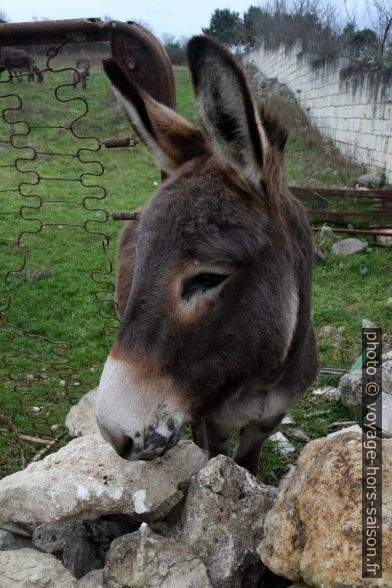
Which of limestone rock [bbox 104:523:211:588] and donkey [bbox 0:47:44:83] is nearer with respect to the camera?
limestone rock [bbox 104:523:211:588]

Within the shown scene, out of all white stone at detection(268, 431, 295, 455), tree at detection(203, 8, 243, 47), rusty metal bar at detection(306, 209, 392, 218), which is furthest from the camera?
tree at detection(203, 8, 243, 47)

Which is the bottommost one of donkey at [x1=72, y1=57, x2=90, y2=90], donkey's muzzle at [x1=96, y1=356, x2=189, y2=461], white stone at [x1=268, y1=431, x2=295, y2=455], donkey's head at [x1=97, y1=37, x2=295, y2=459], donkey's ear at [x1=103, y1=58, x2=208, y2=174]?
white stone at [x1=268, y1=431, x2=295, y2=455]

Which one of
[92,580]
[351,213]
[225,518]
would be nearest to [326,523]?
[225,518]

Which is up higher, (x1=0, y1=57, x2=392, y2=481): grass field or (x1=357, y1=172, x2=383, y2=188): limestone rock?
(x1=357, y1=172, x2=383, y2=188): limestone rock

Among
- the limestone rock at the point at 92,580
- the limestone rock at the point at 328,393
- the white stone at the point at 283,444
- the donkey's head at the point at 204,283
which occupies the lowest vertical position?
the white stone at the point at 283,444

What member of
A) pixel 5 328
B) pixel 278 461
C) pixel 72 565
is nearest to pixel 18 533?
pixel 72 565

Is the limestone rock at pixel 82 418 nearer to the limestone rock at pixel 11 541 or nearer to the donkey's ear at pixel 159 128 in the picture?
the limestone rock at pixel 11 541

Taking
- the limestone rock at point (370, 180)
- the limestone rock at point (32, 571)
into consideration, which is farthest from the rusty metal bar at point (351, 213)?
the limestone rock at point (32, 571)

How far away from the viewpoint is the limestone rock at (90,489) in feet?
7.40

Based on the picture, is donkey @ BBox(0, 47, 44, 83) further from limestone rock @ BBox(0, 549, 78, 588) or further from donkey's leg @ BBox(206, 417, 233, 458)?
limestone rock @ BBox(0, 549, 78, 588)

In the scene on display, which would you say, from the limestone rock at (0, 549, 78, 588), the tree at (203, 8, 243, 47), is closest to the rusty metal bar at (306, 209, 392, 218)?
the limestone rock at (0, 549, 78, 588)

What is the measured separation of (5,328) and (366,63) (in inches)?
418

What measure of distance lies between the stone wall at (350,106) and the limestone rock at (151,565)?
9.86 meters

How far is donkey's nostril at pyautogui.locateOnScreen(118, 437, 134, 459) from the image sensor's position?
1782 millimetres
